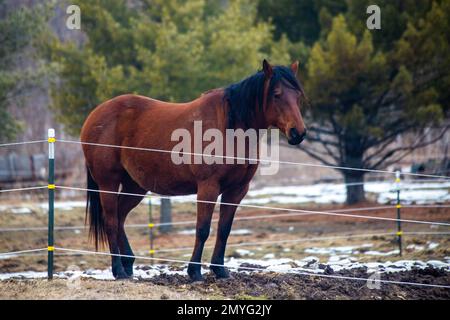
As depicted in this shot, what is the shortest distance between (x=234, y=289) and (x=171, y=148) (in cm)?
174

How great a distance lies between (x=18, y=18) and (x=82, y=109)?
8.27 ft

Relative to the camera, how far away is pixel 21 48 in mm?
15492

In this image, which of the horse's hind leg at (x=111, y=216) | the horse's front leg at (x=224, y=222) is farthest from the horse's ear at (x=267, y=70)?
the horse's hind leg at (x=111, y=216)

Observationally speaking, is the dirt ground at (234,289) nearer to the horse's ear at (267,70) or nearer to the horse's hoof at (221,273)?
the horse's hoof at (221,273)

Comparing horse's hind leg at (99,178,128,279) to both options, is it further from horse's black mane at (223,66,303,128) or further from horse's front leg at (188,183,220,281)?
horse's black mane at (223,66,303,128)

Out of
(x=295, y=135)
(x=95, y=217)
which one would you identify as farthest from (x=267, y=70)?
(x=95, y=217)

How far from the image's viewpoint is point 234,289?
20.0 feet

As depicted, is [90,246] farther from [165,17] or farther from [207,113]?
[207,113]

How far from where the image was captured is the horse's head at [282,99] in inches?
254

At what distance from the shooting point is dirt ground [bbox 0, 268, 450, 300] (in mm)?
5590

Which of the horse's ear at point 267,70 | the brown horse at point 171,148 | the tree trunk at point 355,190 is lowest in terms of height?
the tree trunk at point 355,190

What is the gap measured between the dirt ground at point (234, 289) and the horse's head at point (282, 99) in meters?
1.43
